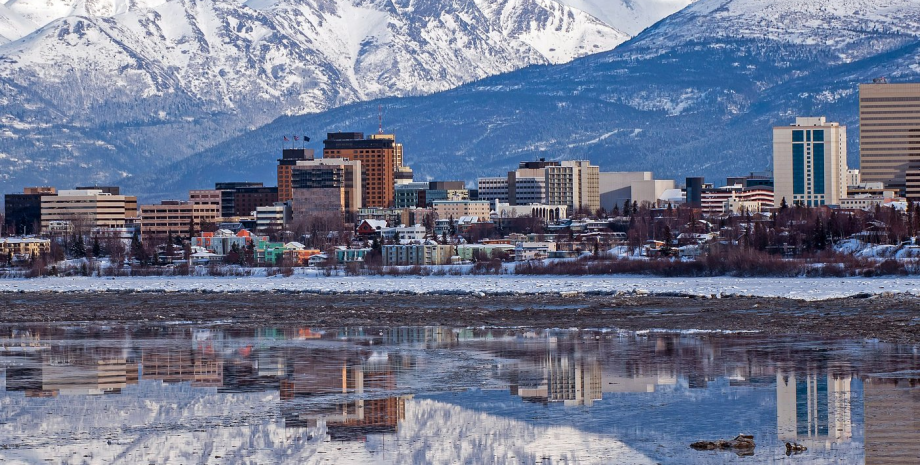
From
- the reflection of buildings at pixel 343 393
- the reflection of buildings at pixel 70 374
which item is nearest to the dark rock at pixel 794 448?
the reflection of buildings at pixel 343 393

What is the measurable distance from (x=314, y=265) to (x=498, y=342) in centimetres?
12537

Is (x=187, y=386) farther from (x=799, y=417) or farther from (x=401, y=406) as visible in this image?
(x=799, y=417)

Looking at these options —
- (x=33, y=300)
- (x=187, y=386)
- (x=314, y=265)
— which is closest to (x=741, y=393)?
(x=187, y=386)

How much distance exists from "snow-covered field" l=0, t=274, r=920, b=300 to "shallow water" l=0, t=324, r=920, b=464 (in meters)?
35.2

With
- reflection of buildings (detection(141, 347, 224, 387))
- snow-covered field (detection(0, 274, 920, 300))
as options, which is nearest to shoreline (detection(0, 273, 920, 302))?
snow-covered field (detection(0, 274, 920, 300))

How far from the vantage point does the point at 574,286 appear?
373 feet

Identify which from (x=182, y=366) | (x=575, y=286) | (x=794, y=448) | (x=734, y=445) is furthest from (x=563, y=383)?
(x=575, y=286)

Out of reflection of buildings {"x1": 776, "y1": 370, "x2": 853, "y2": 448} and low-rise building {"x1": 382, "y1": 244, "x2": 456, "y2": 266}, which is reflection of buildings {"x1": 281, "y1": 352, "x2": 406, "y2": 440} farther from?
low-rise building {"x1": 382, "y1": 244, "x2": 456, "y2": 266}

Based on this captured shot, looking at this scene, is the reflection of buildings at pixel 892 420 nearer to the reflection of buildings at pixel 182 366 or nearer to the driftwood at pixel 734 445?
the driftwood at pixel 734 445

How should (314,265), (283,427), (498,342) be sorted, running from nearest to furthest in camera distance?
1. (283,427)
2. (498,342)
3. (314,265)

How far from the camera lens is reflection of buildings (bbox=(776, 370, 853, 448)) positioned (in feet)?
123

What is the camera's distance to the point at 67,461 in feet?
117

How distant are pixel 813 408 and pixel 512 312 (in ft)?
129

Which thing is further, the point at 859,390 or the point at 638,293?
the point at 638,293
